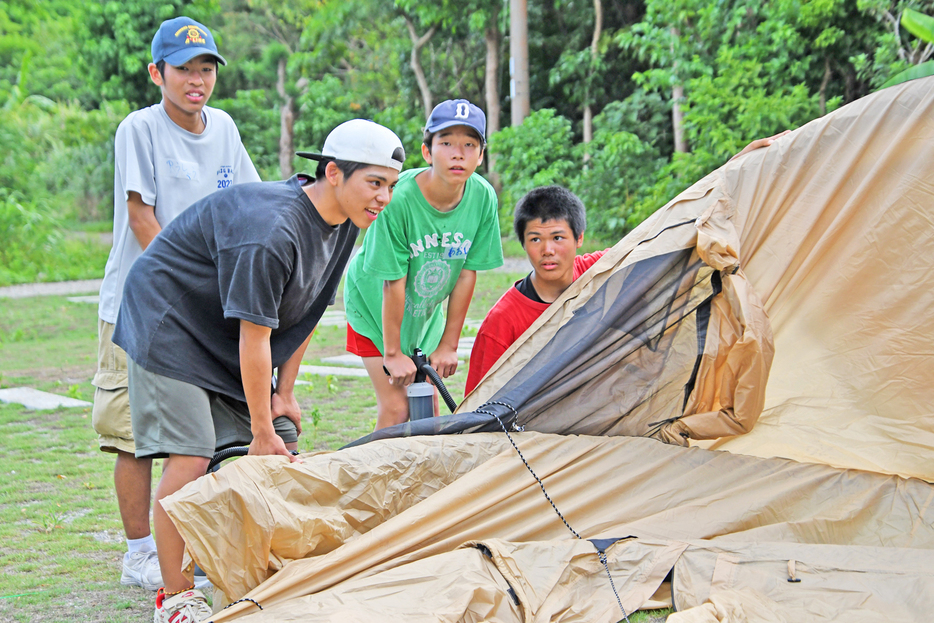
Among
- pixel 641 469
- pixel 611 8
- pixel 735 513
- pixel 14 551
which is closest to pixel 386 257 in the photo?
pixel 641 469

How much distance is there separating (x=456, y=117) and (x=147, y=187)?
1092 millimetres

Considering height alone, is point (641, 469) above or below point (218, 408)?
below

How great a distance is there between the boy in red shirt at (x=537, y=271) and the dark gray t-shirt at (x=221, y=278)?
83 cm

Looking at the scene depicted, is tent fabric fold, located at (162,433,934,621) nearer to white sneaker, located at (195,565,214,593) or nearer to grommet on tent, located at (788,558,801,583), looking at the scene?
grommet on tent, located at (788,558,801,583)

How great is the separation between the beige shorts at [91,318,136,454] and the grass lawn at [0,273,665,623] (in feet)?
1.48

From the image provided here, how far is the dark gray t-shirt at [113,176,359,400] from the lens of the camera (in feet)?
6.96

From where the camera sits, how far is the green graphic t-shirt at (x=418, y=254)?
3.00 metres

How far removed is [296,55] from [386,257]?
17.8 meters

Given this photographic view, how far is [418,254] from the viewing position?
3068mm

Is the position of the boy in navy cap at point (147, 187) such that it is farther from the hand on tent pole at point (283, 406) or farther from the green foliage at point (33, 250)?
the green foliage at point (33, 250)

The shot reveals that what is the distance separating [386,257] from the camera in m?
2.99

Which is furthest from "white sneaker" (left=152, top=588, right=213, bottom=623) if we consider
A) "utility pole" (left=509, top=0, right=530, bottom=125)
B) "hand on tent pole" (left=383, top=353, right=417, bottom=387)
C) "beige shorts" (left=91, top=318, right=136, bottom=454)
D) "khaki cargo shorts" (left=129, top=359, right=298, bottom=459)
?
"utility pole" (left=509, top=0, right=530, bottom=125)

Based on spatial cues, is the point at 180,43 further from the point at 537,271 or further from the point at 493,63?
the point at 493,63

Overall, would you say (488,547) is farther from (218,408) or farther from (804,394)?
(804,394)
